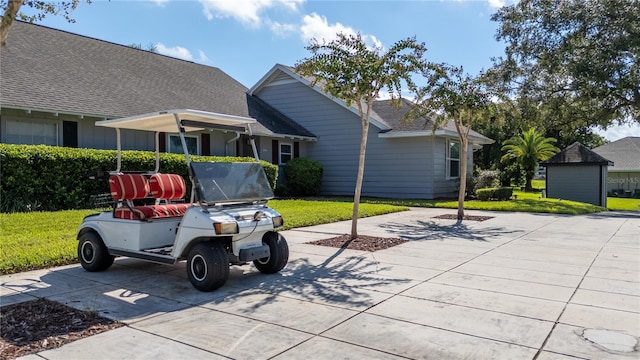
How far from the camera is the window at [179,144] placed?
15.8 m

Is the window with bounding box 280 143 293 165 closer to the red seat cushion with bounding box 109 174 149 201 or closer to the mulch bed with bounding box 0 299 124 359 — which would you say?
the red seat cushion with bounding box 109 174 149 201

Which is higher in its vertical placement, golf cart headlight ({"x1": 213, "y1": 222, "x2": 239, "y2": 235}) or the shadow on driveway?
golf cart headlight ({"x1": 213, "y1": 222, "x2": 239, "y2": 235})

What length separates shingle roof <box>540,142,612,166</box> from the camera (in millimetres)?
22072

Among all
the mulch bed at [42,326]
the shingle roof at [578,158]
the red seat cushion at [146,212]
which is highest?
the shingle roof at [578,158]

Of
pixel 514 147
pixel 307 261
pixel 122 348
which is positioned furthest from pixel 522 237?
pixel 514 147

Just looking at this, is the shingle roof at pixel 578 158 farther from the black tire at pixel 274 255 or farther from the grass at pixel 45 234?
the black tire at pixel 274 255

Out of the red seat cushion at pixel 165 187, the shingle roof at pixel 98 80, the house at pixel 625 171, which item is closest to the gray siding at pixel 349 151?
the shingle roof at pixel 98 80

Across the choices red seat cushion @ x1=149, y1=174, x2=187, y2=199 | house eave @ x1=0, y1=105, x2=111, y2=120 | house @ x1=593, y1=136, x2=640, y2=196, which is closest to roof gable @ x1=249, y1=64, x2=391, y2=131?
house eave @ x1=0, y1=105, x2=111, y2=120

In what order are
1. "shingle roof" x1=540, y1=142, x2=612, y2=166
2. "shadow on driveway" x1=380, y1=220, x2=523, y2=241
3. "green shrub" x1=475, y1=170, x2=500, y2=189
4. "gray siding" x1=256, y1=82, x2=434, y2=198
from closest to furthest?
"shadow on driveway" x1=380, y1=220, x2=523, y2=241, "gray siding" x1=256, y1=82, x2=434, y2=198, "green shrub" x1=475, y1=170, x2=500, y2=189, "shingle roof" x1=540, y1=142, x2=612, y2=166

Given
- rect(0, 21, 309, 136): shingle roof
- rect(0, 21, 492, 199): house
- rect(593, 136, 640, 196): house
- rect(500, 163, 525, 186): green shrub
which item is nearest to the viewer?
rect(0, 21, 309, 136): shingle roof

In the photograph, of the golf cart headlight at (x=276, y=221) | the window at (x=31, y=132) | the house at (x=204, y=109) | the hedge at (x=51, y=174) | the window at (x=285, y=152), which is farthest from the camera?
the window at (x=285, y=152)

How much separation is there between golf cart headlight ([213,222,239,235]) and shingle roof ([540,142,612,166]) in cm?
2186

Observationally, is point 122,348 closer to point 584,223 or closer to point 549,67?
point 584,223

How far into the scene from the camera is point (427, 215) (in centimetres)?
1375
